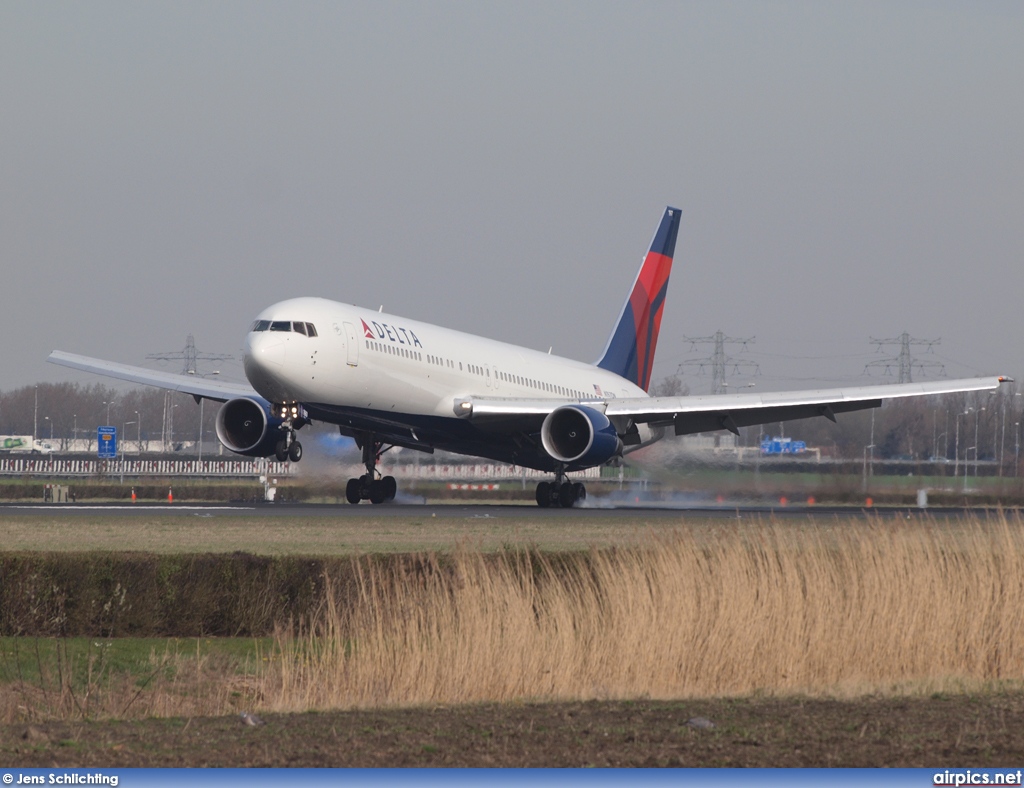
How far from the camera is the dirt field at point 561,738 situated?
8852 millimetres

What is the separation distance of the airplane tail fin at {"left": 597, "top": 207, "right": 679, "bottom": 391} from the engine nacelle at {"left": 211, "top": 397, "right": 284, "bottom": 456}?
16.1 meters

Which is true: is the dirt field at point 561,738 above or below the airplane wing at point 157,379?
below

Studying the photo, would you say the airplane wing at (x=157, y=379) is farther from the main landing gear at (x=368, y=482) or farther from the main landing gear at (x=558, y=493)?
the main landing gear at (x=558, y=493)

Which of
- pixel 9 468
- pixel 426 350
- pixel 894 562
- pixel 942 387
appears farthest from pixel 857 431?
pixel 9 468

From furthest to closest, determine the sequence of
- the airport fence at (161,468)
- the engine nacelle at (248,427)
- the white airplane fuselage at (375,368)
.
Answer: the airport fence at (161,468), the engine nacelle at (248,427), the white airplane fuselage at (375,368)

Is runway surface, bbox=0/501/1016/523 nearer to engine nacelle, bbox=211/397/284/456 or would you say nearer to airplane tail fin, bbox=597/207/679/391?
engine nacelle, bbox=211/397/284/456

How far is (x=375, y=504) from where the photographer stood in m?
39.9

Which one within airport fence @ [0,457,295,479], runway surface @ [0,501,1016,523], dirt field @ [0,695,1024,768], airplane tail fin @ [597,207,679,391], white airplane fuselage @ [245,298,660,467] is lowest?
dirt field @ [0,695,1024,768]

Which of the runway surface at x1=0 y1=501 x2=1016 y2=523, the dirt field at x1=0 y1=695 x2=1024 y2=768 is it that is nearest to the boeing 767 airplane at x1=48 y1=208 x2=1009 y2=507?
the runway surface at x1=0 y1=501 x2=1016 y2=523

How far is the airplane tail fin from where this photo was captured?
51.4 meters

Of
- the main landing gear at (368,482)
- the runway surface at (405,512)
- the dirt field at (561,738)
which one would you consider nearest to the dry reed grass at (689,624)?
the dirt field at (561,738)

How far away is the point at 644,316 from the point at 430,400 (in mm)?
16574

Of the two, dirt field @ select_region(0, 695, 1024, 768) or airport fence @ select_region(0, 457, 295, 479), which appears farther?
airport fence @ select_region(0, 457, 295, 479)

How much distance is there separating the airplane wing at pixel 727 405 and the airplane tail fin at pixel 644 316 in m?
9.31
